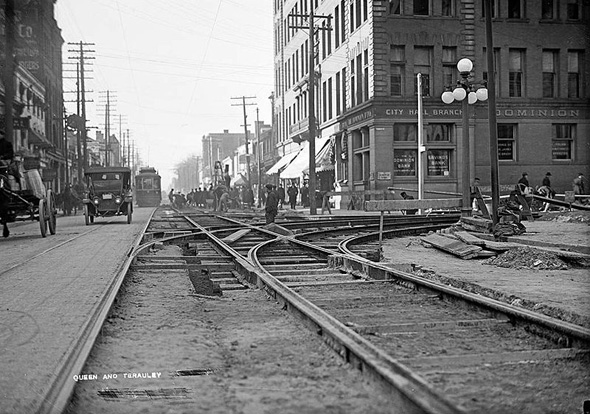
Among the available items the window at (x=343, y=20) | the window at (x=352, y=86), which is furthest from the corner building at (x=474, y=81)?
the window at (x=343, y=20)

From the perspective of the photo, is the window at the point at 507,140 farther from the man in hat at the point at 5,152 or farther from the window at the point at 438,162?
the man in hat at the point at 5,152

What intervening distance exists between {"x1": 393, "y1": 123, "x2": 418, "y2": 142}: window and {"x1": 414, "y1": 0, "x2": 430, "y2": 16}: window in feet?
18.5

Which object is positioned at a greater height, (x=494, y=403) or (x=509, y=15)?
(x=509, y=15)

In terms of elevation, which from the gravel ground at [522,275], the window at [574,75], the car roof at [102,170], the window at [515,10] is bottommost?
the gravel ground at [522,275]

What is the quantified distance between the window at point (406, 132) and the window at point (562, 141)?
7.53m

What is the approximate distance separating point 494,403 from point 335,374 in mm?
1051

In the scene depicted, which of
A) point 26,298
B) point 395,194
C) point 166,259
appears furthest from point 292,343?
point 395,194

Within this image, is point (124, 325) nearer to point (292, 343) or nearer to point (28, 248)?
point (292, 343)

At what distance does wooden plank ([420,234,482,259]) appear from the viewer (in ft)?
40.5

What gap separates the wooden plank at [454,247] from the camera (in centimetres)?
1234

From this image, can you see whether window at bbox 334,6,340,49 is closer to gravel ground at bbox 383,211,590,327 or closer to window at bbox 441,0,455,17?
window at bbox 441,0,455,17

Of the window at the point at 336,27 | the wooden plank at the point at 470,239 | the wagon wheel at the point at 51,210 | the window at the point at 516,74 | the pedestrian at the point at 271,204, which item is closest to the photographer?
the wooden plank at the point at 470,239

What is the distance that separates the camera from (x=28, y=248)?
16.1 m

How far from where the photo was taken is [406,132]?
36.8m
